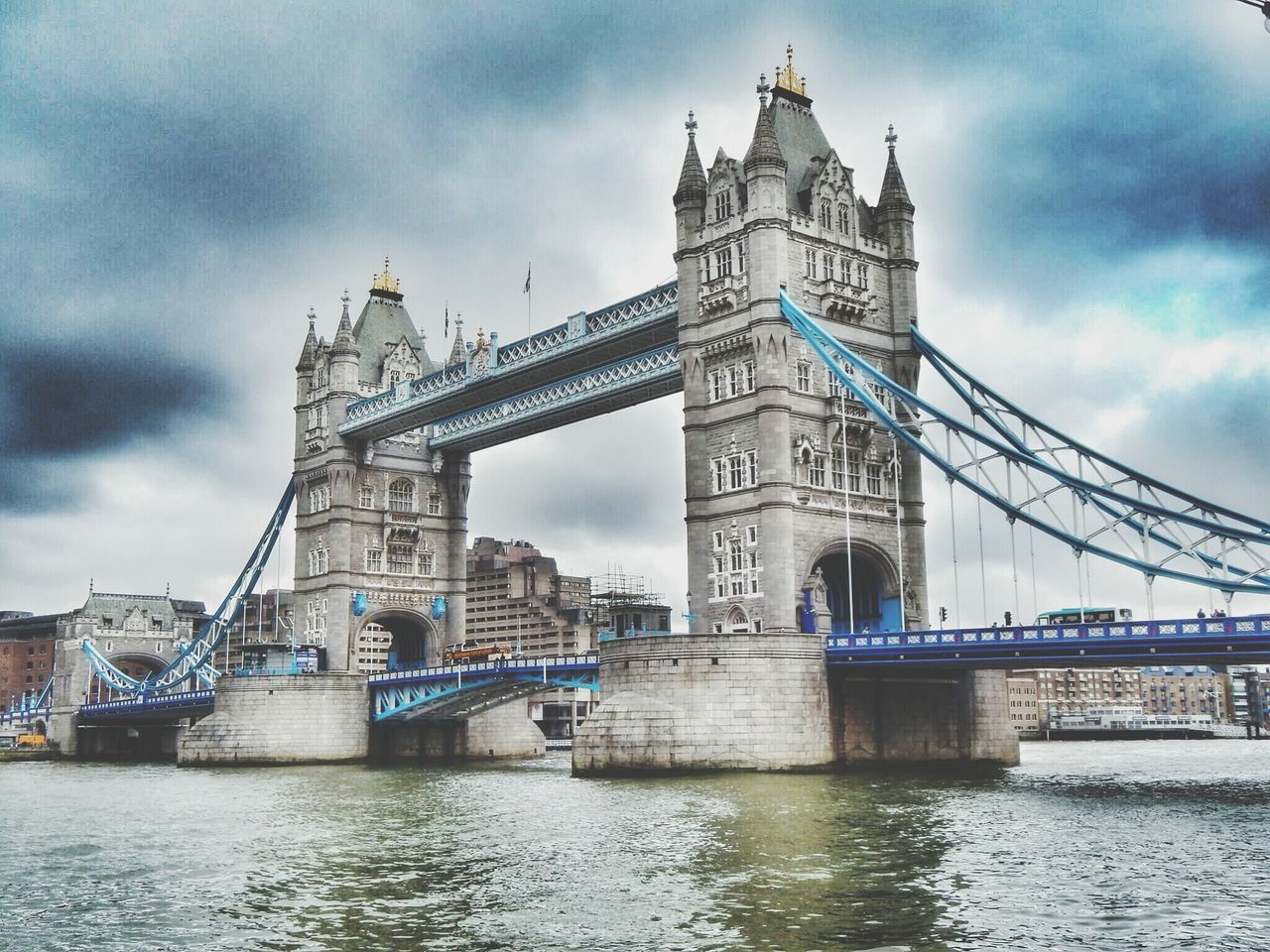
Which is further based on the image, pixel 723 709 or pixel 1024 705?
pixel 1024 705

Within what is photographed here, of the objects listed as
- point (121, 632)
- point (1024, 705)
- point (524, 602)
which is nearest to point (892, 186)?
point (121, 632)

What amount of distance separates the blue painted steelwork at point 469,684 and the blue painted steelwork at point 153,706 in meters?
12.6

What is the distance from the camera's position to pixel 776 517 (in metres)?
57.3

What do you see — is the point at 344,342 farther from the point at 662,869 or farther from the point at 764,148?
the point at 662,869

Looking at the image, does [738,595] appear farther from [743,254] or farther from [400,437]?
[400,437]

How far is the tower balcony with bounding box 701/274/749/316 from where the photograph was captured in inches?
2371

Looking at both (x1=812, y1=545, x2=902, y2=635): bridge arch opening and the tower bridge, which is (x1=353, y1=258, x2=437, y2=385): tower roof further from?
(x1=812, y1=545, x2=902, y2=635): bridge arch opening

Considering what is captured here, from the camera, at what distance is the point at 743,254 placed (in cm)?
6022

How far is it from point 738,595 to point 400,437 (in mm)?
36342

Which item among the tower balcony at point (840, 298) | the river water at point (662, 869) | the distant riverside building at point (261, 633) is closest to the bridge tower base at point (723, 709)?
the river water at point (662, 869)

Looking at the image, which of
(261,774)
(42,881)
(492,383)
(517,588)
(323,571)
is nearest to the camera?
(42,881)

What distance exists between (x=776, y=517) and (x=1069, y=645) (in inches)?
560

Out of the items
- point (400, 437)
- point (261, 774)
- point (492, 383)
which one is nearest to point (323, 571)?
point (400, 437)

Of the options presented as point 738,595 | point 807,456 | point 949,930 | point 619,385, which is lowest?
point 949,930
